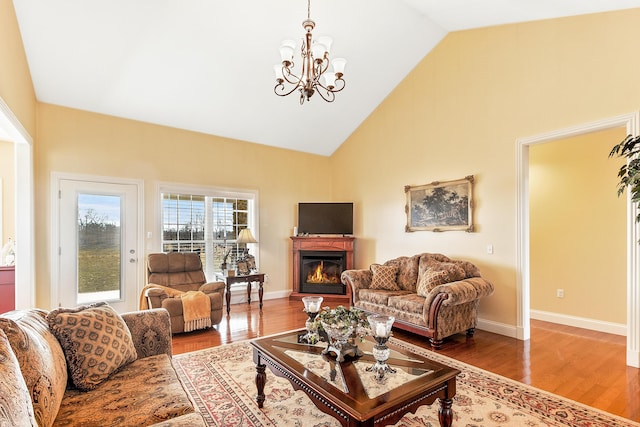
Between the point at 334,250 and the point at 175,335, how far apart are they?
307cm

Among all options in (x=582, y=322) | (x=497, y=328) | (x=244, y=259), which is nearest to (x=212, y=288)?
(x=244, y=259)

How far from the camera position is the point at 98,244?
15.6 feet

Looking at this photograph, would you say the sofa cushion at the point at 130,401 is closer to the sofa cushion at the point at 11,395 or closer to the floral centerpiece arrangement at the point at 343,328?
the sofa cushion at the point at 11,395

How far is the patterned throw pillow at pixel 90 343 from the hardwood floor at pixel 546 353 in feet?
5.56

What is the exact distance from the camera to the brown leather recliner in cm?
402

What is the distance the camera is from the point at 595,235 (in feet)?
14.5

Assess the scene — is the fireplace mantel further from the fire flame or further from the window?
the window

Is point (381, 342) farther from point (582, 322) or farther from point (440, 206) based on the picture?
point (582, 322)

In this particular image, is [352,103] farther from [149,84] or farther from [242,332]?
[242,332]

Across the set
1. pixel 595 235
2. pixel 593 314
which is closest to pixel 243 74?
pixel 595 235

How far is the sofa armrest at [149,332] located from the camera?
2.34m

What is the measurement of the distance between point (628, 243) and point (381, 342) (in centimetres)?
287

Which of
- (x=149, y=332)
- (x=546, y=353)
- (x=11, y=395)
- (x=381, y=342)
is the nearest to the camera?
(x=11, y=395)

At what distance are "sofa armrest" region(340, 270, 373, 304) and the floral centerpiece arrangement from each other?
97.3 inches
